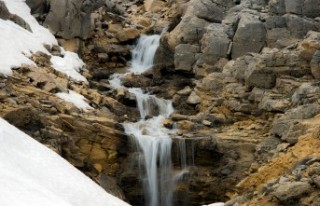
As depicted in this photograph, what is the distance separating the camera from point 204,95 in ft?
96.7

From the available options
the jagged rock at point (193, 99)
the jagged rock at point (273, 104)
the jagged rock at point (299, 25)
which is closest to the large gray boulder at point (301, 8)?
the jagged rock at point (299, 25)

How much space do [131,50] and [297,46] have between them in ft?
45.8

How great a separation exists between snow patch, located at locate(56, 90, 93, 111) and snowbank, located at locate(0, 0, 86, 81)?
114 inches

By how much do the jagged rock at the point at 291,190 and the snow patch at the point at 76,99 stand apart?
12.9 m

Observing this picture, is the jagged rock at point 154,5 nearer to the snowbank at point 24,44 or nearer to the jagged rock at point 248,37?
the snowbank at point 24,44

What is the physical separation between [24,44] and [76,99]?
6297 mm

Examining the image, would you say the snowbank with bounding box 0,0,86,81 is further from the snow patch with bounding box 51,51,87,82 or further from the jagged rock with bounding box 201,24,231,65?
the jagged rock with bounding box 201,24,231,65

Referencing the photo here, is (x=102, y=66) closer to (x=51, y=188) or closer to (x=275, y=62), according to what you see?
(x=275, y=62)

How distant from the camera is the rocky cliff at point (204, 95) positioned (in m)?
20.1

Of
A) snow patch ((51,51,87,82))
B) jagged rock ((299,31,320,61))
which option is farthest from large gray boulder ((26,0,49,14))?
jagged rock ((299,31,320,61))

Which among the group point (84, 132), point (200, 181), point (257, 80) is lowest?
point (200, 181)

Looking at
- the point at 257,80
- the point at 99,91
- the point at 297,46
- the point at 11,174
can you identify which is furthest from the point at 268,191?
the point at 99,91

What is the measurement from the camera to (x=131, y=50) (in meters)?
→ 37.3

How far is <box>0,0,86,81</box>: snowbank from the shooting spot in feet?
87.5
